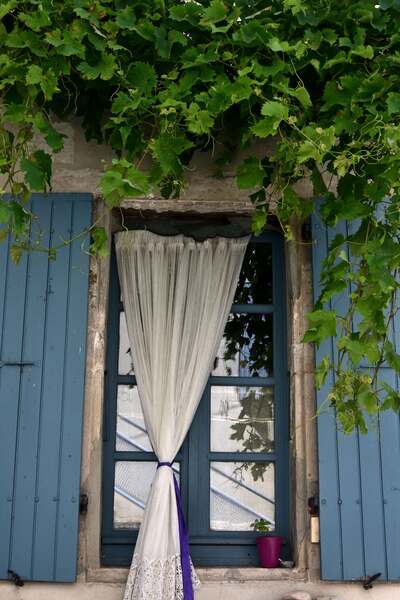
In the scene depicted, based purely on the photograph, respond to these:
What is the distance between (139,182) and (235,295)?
4.60ft

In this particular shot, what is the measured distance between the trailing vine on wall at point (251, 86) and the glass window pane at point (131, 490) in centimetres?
116

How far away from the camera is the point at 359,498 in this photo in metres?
3.34

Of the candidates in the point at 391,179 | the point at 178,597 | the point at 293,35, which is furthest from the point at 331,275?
the point at 178,597

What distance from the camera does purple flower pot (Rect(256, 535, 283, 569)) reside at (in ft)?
11.2

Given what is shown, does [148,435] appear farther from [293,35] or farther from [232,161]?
[293,35]

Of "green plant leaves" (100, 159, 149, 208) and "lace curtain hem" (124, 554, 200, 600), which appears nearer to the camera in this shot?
"green plant leaves" (100, 159, 149, 208)

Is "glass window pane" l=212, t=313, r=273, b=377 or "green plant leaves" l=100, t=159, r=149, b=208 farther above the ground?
"green plant leaves" l=100, t=159, r=149, b=208

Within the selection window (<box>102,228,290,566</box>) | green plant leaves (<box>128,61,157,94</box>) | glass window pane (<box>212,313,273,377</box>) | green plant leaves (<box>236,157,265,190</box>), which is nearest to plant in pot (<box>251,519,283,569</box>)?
window (<box>102,228,290,566</box>)

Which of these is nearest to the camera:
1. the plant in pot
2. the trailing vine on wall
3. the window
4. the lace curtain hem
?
the trailing vine on wall

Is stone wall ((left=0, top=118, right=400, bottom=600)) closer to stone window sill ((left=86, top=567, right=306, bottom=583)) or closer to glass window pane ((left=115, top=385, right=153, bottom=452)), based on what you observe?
stone window sill ((left=86, top=567, right=306, bottom=583))

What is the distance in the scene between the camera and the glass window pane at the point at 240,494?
364 cm

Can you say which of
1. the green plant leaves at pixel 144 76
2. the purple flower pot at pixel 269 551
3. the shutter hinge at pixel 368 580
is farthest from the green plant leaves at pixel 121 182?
the shutter hinge at pixel 368 580

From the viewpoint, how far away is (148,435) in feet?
11.9

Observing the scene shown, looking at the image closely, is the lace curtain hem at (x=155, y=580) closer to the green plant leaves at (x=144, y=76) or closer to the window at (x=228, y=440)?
the window at (x=228, y=440)
